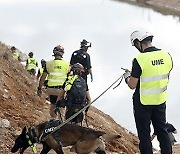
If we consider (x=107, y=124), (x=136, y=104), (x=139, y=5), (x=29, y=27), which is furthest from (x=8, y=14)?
(x=136, y=104)

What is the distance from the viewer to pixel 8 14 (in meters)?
48.2

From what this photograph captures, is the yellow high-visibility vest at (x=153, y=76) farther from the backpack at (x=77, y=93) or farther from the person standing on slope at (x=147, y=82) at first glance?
the backpack at (x=77, y=93)

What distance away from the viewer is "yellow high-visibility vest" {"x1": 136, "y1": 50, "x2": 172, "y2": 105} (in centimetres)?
601

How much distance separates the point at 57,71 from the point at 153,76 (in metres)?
3.49

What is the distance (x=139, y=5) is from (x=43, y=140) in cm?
5853

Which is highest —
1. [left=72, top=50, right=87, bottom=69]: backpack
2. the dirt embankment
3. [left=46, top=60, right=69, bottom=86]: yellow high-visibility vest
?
[left=72, top=50, right=87, bottom=69]: backpack

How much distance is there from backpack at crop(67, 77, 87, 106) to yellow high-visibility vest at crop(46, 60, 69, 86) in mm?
1199

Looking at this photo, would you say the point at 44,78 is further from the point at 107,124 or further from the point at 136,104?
the point at 107,124

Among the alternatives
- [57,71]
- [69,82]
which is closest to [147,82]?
[69,82]

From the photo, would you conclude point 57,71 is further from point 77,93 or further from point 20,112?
point 20,112

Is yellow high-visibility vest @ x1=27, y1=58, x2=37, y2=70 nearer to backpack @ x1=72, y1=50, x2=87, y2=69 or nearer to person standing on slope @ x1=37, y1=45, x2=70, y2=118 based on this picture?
backpack @ x1=72, y1=50, x2=87, y2=69

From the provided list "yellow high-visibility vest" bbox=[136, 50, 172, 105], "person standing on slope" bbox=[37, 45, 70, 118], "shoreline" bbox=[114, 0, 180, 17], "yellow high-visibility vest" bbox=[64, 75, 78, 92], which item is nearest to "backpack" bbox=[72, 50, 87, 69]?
"person standing on slope" bbox=[37, 45, 70, 118]

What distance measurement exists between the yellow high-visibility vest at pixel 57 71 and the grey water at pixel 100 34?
7717mm

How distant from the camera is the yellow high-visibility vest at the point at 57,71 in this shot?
363 inches
